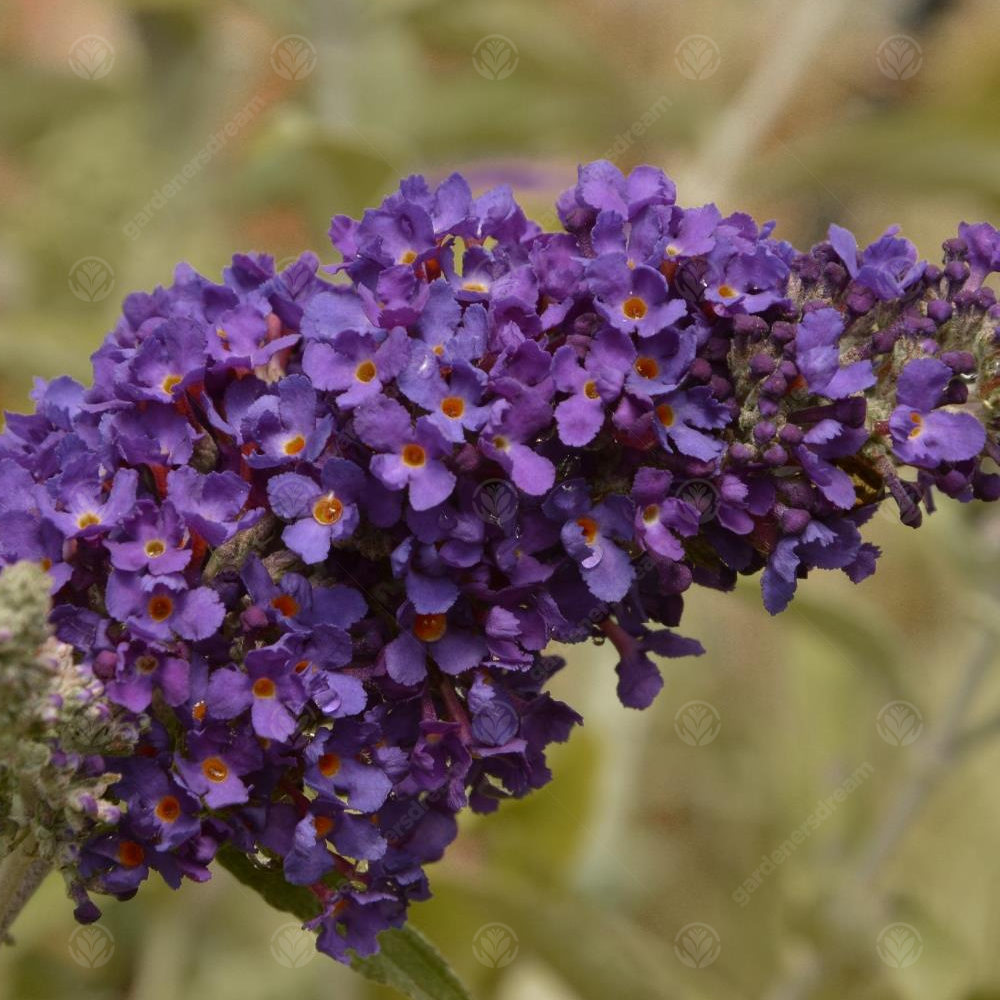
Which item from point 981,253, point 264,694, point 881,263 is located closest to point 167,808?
point 264,694

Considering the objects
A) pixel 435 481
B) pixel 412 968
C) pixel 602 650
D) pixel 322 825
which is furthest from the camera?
pixel 602 650

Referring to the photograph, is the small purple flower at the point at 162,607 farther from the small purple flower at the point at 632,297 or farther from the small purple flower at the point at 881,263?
the small purple flower at the point at 881,263

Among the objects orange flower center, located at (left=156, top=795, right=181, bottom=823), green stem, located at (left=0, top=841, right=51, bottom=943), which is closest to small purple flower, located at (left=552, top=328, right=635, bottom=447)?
orange flower center, located at (left=156, top=795, right=181, bottom=823)

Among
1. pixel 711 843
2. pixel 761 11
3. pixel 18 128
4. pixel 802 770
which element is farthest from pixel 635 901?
pixel 761 11

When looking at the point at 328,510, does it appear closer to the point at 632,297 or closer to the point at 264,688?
the point at 264,688

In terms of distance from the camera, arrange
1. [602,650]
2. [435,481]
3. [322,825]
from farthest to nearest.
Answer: [602,650]
[322,825]
[435,481]

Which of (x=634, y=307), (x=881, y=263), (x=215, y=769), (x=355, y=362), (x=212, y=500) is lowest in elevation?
(x=215, y=769)

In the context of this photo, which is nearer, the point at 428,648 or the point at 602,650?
the point at 428,648

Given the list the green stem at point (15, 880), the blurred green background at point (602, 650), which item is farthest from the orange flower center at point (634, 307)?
the blurred green background at point (602, 650)
